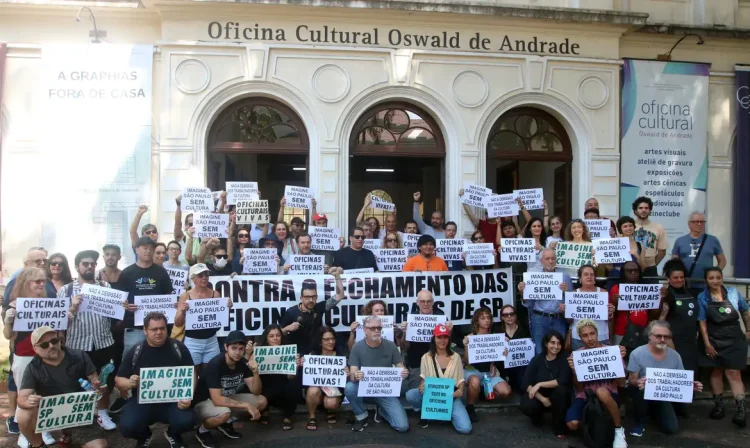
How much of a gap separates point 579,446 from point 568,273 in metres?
2.42

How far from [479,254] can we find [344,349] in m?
2.36

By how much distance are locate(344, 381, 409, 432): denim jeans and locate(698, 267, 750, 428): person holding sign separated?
3.90 m

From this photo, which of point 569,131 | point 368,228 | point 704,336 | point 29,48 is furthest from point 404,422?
point 29,48

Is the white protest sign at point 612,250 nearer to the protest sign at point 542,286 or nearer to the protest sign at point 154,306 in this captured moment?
the protest sign at point 542,286

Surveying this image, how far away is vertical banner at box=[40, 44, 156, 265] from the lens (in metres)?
10.5

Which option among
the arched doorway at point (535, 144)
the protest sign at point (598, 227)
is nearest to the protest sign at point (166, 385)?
the protest sign at point (598, 227)

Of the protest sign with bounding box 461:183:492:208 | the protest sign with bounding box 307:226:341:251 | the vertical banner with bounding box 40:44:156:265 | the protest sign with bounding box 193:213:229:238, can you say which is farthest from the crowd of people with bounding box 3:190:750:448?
the vertical banner with bounding box 40:44:156:265

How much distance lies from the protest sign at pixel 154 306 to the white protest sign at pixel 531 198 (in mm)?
5374

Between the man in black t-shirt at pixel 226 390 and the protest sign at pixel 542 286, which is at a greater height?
the protest sign at pixel 542 286

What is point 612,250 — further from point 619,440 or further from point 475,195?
point 475,195

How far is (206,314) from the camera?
7023 millimetres

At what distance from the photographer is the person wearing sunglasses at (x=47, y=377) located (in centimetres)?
582

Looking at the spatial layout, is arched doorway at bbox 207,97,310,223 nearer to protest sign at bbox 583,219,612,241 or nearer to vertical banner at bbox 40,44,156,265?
vertical banner at bbox 40,44,156,265

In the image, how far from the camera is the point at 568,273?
26.7ft
